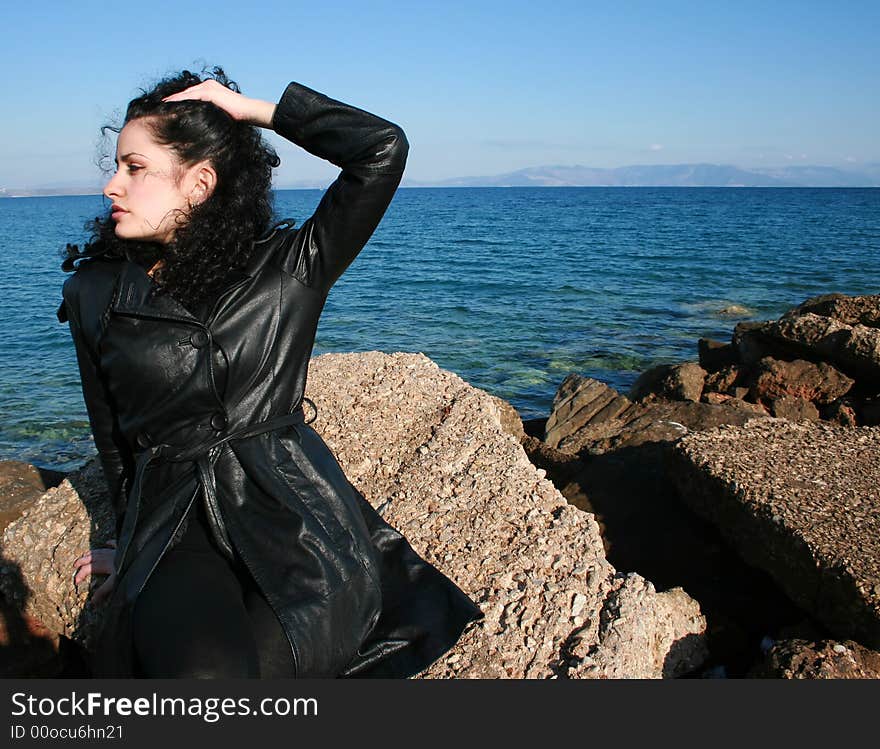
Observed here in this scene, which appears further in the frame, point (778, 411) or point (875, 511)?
point (778, 411)

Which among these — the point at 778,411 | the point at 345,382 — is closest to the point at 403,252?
the point at 778,411

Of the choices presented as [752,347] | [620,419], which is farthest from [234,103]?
[752,347]

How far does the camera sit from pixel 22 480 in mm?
5688

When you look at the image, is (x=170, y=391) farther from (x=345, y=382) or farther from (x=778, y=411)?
(x=778, y=411)

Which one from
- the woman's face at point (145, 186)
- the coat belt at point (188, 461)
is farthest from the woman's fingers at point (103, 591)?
the woman's face at point (145, 186)

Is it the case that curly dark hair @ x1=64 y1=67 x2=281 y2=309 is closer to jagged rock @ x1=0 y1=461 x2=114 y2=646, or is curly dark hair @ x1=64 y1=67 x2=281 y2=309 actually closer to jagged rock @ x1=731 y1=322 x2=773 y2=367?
jagged rock @ x1=0 y1=461 x2=114 y2=646

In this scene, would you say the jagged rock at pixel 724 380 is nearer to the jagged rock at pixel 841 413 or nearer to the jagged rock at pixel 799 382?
the jagged rock at pixel 799 382

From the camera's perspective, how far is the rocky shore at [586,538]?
130 inches

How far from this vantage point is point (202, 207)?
2.83m

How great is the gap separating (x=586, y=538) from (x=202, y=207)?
229 centimetres

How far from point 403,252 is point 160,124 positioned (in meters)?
35.4

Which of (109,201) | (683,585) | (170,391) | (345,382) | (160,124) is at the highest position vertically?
(160,124)

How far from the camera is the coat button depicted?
104 inches

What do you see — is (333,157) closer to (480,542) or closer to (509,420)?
(480,542)
